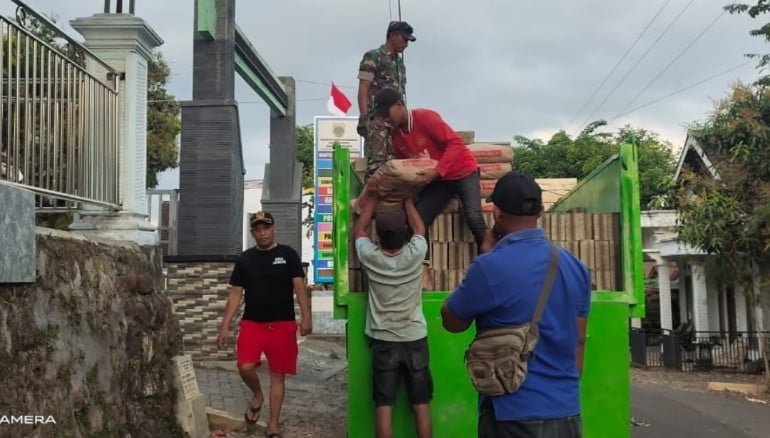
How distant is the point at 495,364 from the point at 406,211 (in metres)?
2.24

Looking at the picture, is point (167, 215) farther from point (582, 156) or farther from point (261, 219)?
point (582, 156)

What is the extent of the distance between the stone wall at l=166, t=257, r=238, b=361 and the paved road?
506 centimetres

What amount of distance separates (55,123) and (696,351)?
637 inches

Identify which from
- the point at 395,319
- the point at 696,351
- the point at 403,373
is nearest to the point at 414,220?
the point at 395,319

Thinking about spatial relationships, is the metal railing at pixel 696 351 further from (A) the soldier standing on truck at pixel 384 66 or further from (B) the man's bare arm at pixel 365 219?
(B) the man's bare arm at pixel 365 219

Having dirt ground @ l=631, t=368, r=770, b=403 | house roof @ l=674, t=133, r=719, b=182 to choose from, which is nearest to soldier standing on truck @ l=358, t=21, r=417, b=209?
dirt ground @ l=631, t=368, r=770, b=403

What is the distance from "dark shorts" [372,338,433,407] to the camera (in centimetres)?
447

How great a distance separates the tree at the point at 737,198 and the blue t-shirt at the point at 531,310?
13.2m

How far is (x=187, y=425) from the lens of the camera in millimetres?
5695

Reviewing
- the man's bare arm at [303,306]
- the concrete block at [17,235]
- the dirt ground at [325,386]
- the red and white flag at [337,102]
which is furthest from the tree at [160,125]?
the concrete block at [17,235]

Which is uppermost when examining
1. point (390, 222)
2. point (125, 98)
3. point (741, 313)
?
point (125, 98)

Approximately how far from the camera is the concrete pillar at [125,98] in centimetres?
569

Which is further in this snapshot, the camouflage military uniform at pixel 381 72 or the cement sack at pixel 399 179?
the camouflage military uniform at pixel 381 72

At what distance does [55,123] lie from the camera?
474 cm
